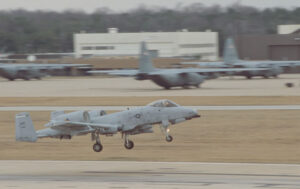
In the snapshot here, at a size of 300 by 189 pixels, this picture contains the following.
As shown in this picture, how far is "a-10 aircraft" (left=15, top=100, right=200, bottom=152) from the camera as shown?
28.2 meters

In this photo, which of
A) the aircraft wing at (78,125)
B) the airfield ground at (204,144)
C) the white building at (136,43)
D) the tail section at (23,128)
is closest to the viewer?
the aircraft wing at (78,125)

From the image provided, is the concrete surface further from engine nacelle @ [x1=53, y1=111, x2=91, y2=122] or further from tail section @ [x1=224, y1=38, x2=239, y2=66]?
engine nacelle @ [x1=53, y1=111, x2=91, y2=122]

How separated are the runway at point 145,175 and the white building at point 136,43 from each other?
408ft

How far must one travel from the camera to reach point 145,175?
25703mm

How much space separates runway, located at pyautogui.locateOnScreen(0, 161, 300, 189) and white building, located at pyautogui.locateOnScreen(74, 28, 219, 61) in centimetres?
12437

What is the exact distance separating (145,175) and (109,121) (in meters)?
4.22

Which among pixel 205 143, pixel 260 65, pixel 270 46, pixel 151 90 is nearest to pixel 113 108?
pixel 205 143

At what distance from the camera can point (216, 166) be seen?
2842 cm

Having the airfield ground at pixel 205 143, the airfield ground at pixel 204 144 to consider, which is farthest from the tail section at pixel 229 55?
the airfield ground at pixel 204 144

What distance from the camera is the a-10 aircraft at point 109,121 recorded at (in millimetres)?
28250

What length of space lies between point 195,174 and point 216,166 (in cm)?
312

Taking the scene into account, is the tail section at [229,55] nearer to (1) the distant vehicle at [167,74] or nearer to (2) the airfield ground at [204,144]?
(1) the distant vehicle at [167,74]

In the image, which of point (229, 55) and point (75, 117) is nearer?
point (75, 117)

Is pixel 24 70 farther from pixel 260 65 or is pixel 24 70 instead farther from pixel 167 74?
pixel 167 74
